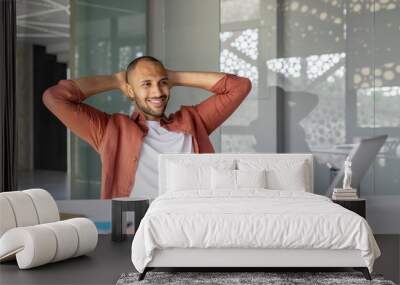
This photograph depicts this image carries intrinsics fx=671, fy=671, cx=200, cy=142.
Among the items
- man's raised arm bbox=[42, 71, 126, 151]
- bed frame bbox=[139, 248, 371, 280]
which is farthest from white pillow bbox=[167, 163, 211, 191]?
bed frame bbox=[139, 248, 371, 280]

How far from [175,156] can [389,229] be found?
238cm

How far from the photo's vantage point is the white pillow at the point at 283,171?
246 inches

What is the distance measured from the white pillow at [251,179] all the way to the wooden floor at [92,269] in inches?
46.5

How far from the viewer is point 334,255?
15.0 ft

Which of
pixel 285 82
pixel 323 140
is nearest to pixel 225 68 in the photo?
pixel 285 82

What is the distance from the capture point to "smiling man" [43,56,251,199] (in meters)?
7.30

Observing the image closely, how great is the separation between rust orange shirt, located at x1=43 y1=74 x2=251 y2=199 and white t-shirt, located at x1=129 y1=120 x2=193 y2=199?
0.06m

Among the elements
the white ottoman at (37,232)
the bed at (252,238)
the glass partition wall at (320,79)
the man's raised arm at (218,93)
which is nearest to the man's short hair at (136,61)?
the man's raised arm at (218,93)

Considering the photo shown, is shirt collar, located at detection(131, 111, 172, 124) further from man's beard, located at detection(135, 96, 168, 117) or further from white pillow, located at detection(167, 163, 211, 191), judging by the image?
white pillow, located at detection(167, 163, 211, 191)

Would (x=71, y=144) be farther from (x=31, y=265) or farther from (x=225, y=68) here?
(x=31, y=265)

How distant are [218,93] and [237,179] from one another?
1.60m

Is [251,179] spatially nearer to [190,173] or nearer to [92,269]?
[190,173]

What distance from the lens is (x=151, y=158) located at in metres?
7.30

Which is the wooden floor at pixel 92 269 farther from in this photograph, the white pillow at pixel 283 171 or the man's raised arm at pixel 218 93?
the man's raised arm at pixel 218 93
